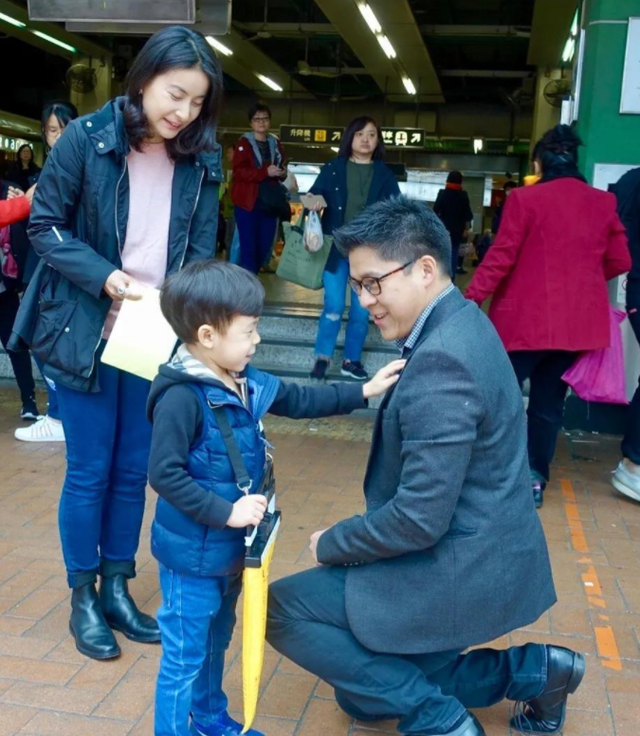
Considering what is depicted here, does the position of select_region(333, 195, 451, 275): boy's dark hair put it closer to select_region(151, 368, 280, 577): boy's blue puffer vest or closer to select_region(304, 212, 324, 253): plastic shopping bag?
select_region(151, 368, 280, 577): boy's blue puffer vest

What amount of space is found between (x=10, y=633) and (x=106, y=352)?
Result: 1.16 m

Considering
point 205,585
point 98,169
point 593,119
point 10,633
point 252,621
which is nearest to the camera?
point 252,621

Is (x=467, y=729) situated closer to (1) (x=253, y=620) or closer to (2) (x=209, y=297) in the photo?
(1) (x=253, y=620)

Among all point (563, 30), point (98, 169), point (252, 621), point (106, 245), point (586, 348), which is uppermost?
point (563, 30)

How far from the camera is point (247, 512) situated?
221 centimetres

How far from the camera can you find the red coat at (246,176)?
791 cm

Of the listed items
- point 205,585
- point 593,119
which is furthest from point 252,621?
point 593,119

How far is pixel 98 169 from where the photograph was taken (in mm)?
2773

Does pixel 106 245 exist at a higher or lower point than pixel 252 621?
higher

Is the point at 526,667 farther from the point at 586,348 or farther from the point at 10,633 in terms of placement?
the point at 586,348

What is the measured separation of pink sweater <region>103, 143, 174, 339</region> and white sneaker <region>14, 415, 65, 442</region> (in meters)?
2.95

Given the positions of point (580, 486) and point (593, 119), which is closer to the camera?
point (580, 486)

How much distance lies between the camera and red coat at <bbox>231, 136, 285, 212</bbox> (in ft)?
26.0

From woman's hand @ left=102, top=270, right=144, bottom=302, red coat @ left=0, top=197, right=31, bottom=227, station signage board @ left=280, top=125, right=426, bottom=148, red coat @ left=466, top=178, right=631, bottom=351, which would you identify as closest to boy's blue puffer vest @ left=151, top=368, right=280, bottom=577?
Result: woman's hand @ left=102, top=270, right=144, bottom=302
